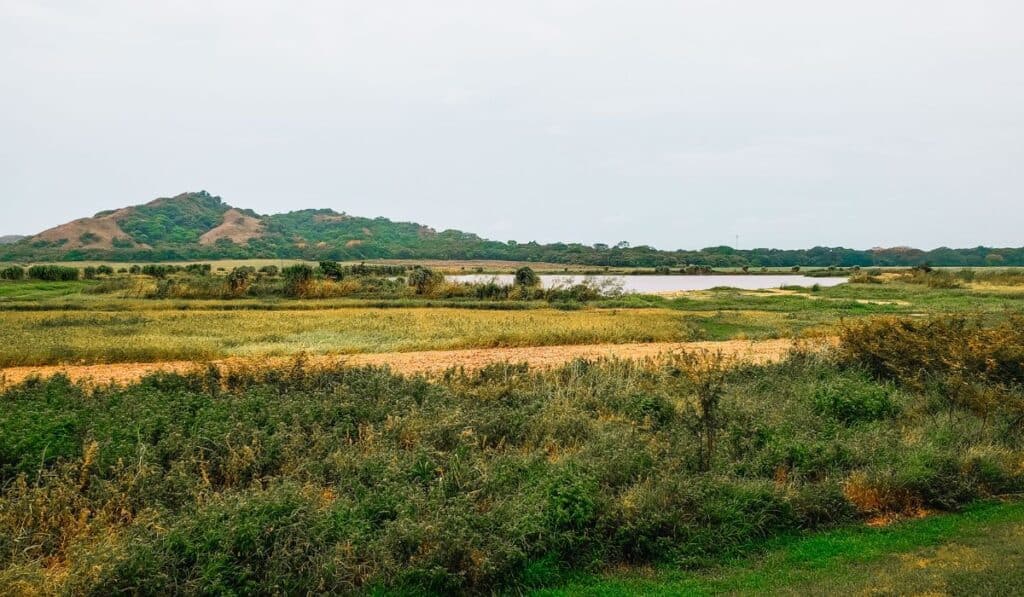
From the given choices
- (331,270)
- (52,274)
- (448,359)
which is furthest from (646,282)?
(448,359)

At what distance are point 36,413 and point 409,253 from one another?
143 m

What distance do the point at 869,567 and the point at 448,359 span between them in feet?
50.0

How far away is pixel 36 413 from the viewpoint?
978 cm

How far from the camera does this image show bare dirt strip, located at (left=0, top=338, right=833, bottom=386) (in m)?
16.8

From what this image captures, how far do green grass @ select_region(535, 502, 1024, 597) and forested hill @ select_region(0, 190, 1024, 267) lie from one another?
12801 centimetres

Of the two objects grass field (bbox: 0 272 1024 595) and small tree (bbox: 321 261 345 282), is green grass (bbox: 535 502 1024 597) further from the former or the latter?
small tree (bbox: 321 261 345 282)

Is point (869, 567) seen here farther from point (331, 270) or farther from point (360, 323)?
point (331, 270)

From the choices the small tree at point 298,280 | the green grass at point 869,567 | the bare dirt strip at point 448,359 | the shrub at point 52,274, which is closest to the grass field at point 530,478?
the green grass at point 869,567

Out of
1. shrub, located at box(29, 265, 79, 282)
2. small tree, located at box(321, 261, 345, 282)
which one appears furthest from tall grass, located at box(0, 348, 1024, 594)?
shrub, located at box(29, 265, 79, 282)

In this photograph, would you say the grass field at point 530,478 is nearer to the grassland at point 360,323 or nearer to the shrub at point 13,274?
the grassland at point 360,323

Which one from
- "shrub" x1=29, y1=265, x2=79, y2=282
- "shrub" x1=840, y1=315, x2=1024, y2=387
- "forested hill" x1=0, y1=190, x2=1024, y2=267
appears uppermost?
"forested hill" x1=0, y1=190, x2=1024, y2=267

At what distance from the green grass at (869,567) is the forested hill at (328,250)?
128 metres

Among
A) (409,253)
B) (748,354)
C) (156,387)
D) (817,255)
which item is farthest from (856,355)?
(817,255)

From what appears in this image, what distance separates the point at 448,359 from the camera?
2050cm
